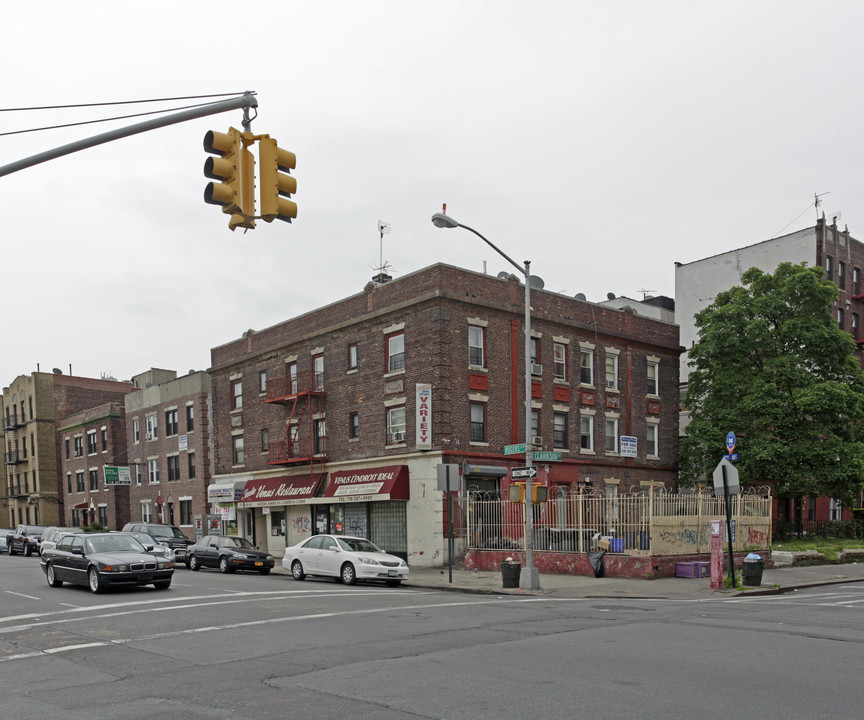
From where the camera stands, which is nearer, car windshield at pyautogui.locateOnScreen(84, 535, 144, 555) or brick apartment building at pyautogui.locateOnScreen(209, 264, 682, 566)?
car windshield at pyautogui.locateOnScreen(84, 535, 144, 555)

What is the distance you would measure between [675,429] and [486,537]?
17.0 metres

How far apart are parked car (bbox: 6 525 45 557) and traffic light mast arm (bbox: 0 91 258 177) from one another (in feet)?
130

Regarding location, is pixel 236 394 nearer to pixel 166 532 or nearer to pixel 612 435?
pixel 166 532

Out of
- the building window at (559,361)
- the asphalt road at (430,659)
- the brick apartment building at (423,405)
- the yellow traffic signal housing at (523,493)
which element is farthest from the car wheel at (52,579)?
the building window at (559,361)

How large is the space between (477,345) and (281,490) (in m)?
12.5

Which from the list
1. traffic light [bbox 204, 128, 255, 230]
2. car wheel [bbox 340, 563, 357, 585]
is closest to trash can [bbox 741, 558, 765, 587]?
car wheel [bbox 340, 563, 357, 585]

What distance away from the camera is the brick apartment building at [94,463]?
57750 mm

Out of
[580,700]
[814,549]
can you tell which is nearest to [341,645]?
[580,700]

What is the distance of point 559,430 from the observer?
1432 inches

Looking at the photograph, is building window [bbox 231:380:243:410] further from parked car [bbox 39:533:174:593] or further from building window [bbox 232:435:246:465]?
parked car [bbox 39:533:174:593]

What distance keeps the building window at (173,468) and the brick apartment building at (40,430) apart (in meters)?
23.4

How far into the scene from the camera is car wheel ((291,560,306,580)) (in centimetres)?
2628

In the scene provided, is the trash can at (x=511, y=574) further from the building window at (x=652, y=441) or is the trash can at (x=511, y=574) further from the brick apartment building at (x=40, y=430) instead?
the brick apartment building at (x=40, y=430)

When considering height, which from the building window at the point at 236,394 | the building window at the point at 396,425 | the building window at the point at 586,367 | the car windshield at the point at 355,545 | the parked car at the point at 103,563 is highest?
the building window at the point at 586,367
